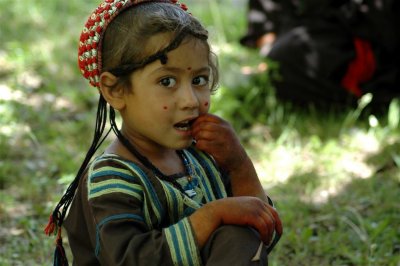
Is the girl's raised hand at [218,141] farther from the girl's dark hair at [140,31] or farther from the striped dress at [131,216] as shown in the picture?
the girl's dark hair at [140,31]

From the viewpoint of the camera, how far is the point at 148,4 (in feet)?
7.63

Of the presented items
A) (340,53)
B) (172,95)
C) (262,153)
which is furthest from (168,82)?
(340,53)

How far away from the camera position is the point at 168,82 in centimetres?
226

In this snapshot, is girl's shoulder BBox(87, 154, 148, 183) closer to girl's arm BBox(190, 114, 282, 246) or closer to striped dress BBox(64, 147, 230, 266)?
striped dress BBox(64, 147, 230, 266)

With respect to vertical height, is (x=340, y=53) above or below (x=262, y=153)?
above

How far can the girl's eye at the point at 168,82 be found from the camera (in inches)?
89.0

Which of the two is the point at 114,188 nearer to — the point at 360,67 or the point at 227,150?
the point at 227,150

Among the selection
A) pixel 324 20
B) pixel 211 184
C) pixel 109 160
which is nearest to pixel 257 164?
pixel 324 20

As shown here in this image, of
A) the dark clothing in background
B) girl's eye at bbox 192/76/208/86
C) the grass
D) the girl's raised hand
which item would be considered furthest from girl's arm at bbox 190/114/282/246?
the dark clothing in background

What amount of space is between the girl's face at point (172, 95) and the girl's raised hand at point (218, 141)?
4 centimetres

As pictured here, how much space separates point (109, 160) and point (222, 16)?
4839mm

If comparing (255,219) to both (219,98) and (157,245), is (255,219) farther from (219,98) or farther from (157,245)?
(219,98)

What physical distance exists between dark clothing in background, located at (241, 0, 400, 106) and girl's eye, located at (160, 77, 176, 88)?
8.53 ft

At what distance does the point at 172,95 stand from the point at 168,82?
46mm
